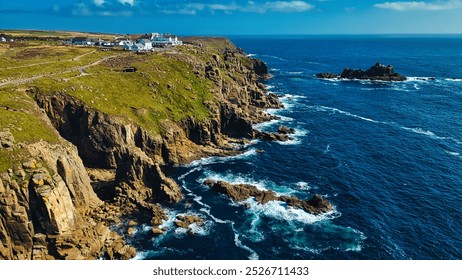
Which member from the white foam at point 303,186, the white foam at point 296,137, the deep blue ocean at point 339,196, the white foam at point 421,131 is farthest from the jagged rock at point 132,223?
the white foam at point 421,131

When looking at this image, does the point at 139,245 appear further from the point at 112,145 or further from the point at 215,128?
the point at 215,128

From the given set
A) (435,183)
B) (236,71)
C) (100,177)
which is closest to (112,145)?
(100,177)

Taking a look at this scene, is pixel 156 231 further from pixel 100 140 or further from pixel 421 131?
pixel 421 131

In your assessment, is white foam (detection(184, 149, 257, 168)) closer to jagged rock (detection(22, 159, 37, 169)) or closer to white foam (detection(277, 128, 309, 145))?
white foam (detection(277, 128, 309, 145))

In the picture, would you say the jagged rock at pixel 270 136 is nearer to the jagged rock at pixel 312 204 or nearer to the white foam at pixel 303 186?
the white foam at pixel 303 186

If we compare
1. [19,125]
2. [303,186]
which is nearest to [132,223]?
[19,125]

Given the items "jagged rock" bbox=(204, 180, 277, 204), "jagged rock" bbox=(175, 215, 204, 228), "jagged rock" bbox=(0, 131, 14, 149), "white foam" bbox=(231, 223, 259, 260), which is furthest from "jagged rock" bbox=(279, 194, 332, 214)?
"jagged rock" bbox=(0, 131, 14, 149)
